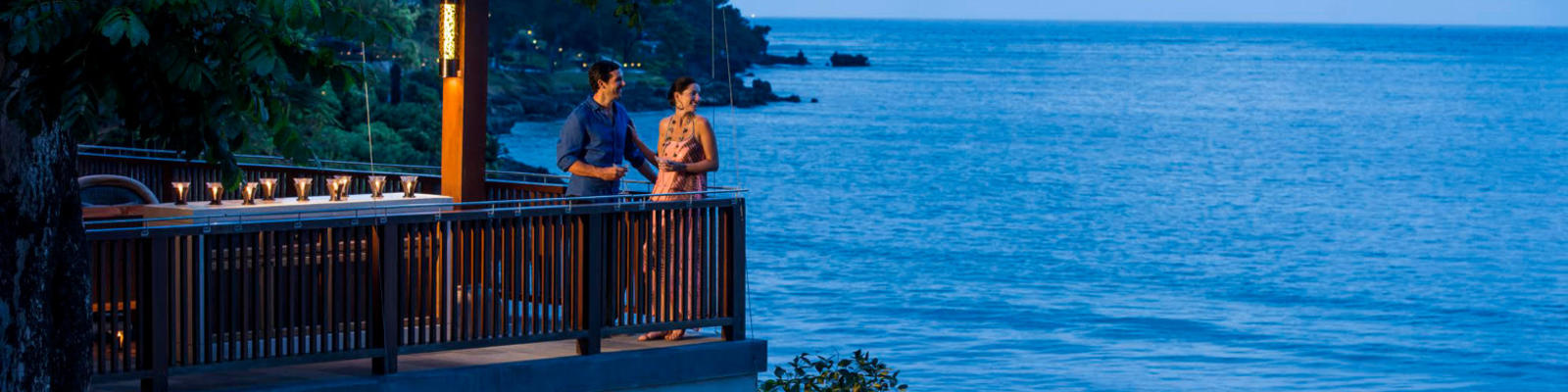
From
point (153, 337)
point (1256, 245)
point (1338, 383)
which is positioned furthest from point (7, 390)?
point (1256, 245)

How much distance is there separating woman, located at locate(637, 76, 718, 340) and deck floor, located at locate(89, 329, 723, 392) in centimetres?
20

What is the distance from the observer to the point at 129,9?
487cm

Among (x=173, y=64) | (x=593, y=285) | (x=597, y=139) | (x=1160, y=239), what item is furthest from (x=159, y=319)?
(x=1160, y=239)

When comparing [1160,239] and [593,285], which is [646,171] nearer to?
[593,285]

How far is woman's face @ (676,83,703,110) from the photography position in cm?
859

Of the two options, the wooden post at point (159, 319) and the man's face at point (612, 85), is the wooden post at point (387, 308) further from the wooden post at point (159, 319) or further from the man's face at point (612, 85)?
the man's face at point (612, 85)

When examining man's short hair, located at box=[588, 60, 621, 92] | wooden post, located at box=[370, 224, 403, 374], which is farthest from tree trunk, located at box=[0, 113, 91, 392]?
man's short hair, located at box=[588, 60, 621, 92]

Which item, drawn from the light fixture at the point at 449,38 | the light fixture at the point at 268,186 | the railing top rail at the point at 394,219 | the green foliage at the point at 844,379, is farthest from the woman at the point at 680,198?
the light fixture at the point at 268,186

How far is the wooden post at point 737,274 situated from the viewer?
8312mm

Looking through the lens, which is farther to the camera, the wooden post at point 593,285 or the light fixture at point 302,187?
the light fixture at point 302,187

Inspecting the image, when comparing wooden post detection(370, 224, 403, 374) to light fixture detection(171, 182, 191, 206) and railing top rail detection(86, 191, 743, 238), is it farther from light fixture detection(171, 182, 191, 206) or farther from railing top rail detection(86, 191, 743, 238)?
light fixture detection(171, 182, 191, 206)

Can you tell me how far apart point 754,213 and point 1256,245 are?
12.8 m

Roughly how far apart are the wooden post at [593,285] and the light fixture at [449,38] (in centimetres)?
161

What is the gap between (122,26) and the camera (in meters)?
4.73
